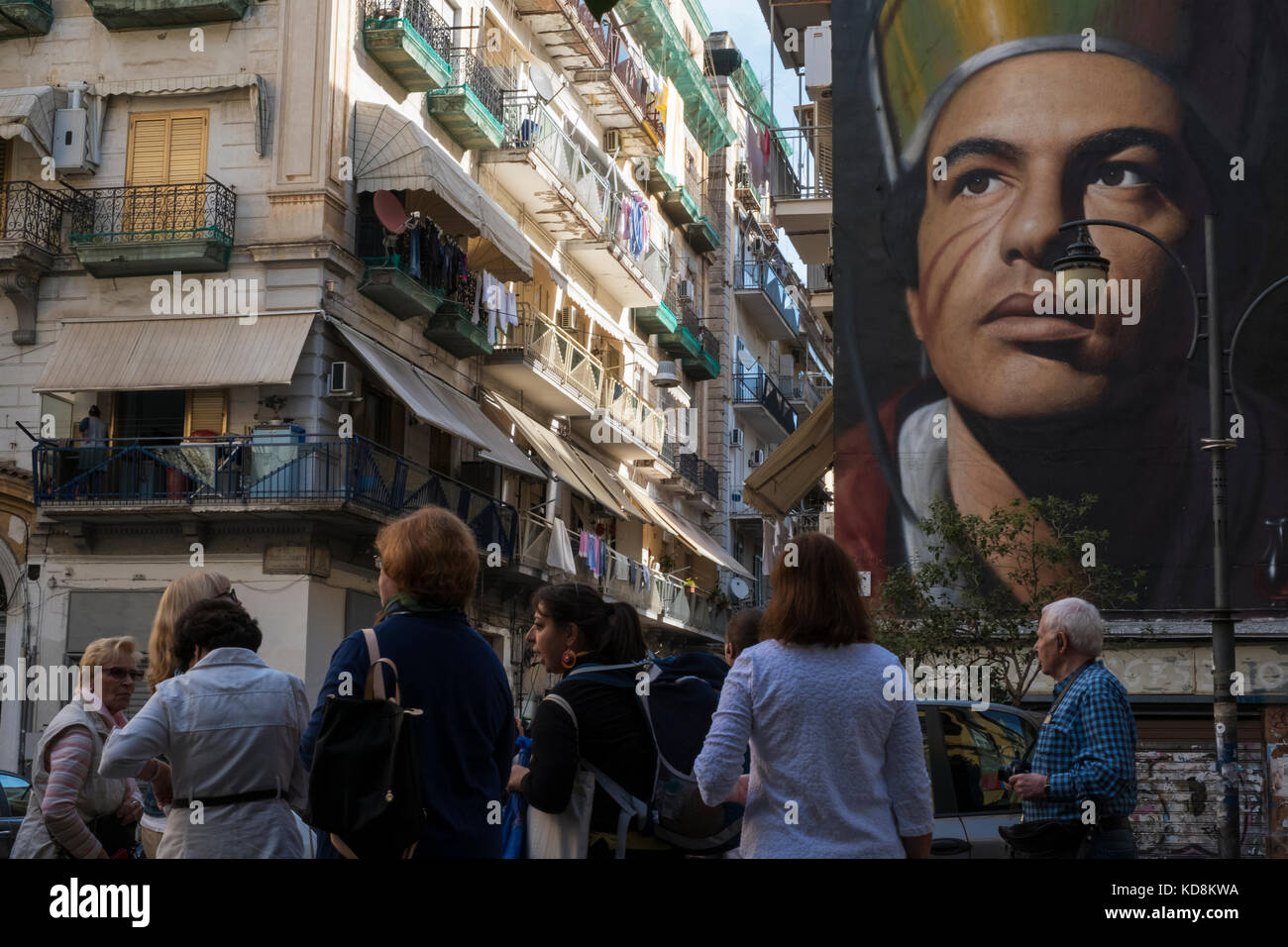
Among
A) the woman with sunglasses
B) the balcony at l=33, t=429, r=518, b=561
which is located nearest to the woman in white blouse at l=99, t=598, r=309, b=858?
the woman with sunglasses

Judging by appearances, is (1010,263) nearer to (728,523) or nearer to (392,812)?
(392,812)

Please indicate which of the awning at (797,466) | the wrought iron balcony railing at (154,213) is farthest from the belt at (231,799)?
the wrought iron balcony railing at (154,213)

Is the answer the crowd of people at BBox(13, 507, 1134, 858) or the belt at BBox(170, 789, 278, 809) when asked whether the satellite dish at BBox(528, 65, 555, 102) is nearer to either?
the crowd of people at BBox(13, 507, 1134, 858)

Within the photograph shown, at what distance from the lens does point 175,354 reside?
2527cm

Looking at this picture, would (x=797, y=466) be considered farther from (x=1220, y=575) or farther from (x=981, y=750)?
(x=981, y=750)

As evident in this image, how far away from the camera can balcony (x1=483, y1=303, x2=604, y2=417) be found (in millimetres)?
32000

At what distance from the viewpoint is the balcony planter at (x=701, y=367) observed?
157 feet

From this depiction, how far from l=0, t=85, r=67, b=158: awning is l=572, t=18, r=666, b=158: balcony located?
14180 millimetres

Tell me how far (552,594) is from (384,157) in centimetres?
2172

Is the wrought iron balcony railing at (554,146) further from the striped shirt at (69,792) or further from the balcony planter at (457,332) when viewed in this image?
the striped shirt at (69,792)

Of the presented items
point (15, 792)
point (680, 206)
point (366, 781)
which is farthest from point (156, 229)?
point (680, 206)

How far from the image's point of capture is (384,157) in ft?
86.8

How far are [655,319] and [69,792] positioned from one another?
3849 cm
